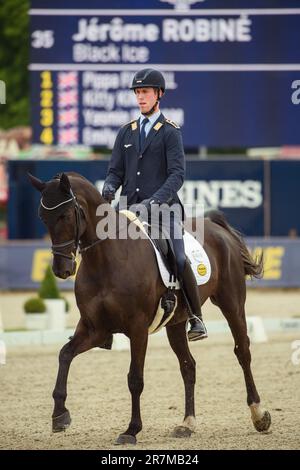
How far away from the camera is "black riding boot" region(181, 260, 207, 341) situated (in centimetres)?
768

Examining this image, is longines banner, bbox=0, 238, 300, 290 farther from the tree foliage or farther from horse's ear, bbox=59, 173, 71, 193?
the tree foliage

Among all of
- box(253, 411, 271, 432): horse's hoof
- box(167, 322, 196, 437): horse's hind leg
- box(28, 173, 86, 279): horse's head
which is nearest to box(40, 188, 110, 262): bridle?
box(28, 173, 86, 279): horse's head

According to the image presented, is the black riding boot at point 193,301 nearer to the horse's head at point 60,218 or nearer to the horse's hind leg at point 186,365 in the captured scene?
the horse's hind leg at point 186,365

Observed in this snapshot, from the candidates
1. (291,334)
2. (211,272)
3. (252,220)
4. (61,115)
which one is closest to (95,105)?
(61,115)

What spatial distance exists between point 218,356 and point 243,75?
6538mm

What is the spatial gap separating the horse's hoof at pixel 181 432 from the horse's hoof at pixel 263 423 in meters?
0.51

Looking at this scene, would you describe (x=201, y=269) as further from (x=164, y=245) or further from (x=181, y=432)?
(x=181, y=432)

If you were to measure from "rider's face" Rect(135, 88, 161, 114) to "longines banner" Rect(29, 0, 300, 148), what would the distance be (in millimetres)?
9298

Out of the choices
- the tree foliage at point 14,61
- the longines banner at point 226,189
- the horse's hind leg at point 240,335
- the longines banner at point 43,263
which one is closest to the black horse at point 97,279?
the horse's hind leg at point 240,335

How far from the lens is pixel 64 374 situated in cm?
706

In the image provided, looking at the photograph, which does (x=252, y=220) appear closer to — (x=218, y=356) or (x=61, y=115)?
(x=61, y=115)

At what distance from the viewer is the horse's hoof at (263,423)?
775 centimetres

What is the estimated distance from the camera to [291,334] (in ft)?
46.4

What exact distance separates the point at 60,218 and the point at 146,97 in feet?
4.36
